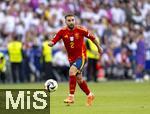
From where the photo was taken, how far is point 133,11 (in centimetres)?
3741

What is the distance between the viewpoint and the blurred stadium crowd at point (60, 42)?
107 ft

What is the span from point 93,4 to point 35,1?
135 inches

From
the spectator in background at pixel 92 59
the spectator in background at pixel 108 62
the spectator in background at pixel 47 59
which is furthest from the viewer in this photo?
the spectator in background at pixel 108 62

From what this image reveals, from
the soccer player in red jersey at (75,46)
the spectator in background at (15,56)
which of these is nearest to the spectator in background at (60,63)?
the spectator in background at (15,56)

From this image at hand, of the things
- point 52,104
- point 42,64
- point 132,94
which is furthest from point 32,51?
point 52,104

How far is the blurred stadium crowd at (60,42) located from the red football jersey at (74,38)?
1169 cm

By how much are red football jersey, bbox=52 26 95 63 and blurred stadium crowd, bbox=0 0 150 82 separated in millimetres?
11691

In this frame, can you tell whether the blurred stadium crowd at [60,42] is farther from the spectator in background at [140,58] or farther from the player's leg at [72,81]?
the player's leg at [72,81]

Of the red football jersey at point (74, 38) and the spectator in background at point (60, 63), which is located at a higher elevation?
the red football jersey at point (74, 38)

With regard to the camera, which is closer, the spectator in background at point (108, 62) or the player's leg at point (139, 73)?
the player's leg at point (139, 73)

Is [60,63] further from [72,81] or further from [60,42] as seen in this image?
[72,81]

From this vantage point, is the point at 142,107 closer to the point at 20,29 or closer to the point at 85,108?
the point at 85,108

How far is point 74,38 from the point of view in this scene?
1861 centimetres

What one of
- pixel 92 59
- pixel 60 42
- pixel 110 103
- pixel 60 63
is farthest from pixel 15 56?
pixel 110 103
